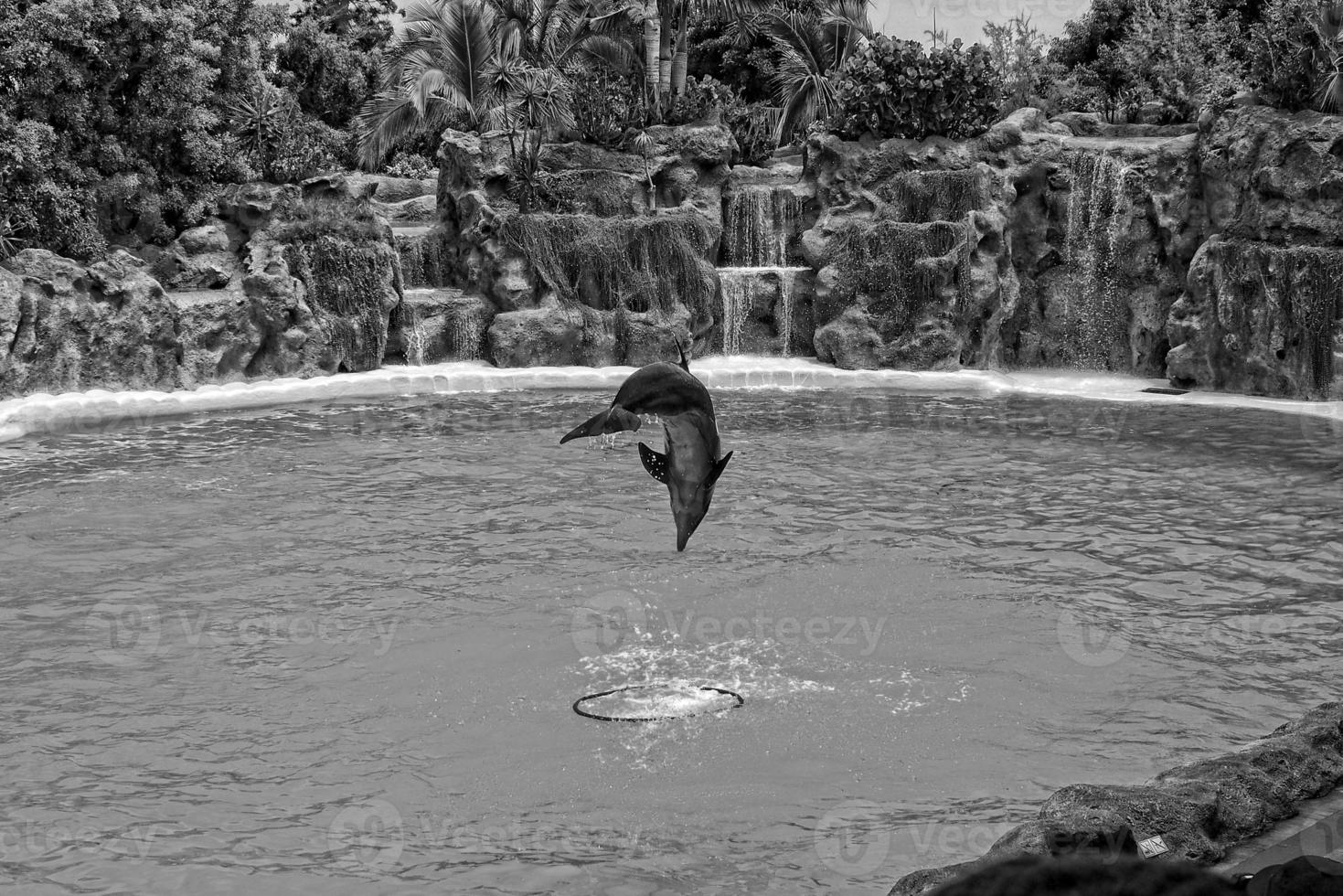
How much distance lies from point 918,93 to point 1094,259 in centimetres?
421

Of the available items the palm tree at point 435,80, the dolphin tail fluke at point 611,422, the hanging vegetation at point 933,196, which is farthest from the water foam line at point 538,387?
the dolphin tail fluke at point 611,422

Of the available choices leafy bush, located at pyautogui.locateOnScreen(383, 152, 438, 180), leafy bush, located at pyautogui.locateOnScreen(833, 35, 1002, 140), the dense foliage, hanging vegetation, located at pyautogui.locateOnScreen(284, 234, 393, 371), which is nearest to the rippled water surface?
hanging vegetation, located at pyautogui.locateOnScreen(284, 234, 393, 371)

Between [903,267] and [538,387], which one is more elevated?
[903,267]

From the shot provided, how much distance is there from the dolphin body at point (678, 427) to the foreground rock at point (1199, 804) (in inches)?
72.8

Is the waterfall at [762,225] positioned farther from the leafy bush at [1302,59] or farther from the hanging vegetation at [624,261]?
the leafy bush at [1302,59]

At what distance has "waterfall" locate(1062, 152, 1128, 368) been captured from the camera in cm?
2030

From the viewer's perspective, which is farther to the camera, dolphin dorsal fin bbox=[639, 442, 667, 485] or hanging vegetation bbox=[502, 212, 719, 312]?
hanging vegetation bbox=[502, 212, 719, 312]

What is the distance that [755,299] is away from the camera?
70.5ft

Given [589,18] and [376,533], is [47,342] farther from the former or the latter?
[589,18]

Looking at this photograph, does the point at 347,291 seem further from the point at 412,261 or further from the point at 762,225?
the point at 762,225

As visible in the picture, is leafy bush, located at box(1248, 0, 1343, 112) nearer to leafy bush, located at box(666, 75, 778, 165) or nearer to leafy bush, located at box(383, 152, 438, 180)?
leafy bush, located at box(666, 75, 778, 165)

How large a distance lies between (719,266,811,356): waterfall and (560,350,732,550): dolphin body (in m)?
15.1

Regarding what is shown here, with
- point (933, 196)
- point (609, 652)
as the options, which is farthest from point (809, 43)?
point (609, 652)

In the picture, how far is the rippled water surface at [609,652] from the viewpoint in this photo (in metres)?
5.21
